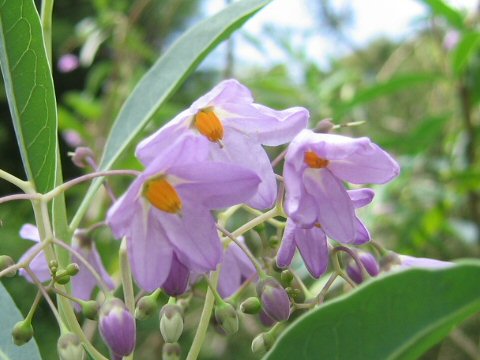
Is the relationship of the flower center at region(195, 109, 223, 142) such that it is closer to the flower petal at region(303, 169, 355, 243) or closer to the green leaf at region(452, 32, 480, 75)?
the flower petal at region(303, 169, 355, 243)

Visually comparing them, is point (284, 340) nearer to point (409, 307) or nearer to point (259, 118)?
point (409, 307)

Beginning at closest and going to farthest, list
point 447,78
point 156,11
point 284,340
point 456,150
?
point 284,340 → point 447,78 → point 456,150 → point 156,11

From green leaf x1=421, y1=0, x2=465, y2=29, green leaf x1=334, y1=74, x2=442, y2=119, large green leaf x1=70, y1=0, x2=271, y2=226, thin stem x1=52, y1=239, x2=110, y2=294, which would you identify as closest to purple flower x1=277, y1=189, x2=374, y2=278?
thin stem x1=52, y1=239, x2=110, y2=294

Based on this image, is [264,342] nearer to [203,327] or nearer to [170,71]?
[203,327]

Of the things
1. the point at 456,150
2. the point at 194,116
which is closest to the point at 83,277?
the point at 194,116

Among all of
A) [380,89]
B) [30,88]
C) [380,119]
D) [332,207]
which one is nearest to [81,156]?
[30,88]

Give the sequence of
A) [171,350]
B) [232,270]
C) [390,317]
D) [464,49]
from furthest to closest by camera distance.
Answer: [464,49], [232,270], [171,350], [390,317]

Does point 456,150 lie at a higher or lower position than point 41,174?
lower
